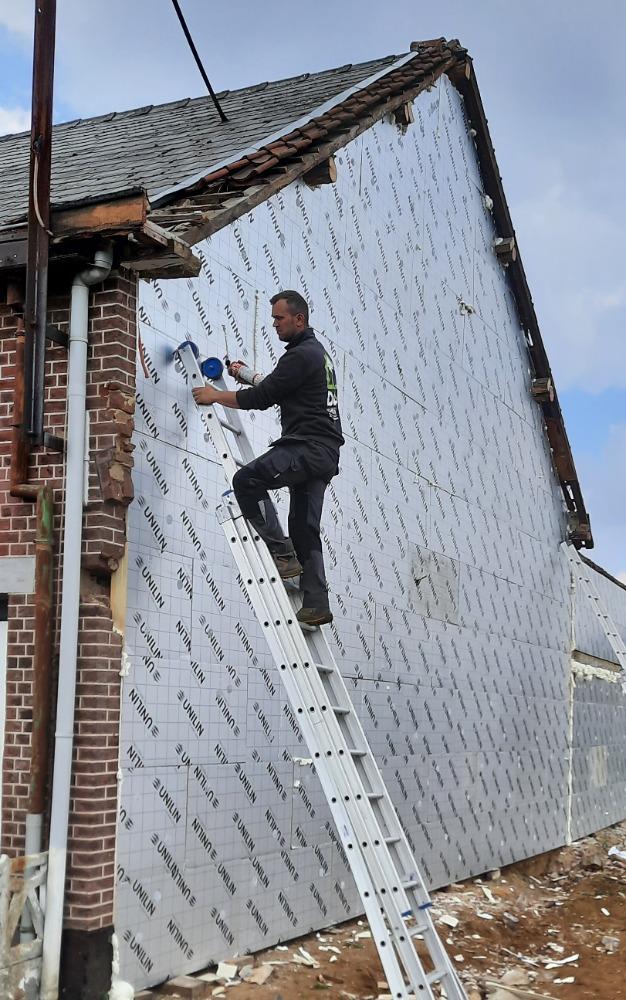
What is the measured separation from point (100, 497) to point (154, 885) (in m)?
2.38

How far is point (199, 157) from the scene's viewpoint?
8.52 metres

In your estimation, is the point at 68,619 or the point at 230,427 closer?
the point at 68,619

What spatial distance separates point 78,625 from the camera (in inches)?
256

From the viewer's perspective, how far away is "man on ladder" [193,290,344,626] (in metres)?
6.61

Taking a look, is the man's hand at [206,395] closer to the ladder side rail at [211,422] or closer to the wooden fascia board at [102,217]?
the ladder side rail at [211,422]

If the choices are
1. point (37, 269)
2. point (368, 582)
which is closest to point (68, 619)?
point (37, 269)

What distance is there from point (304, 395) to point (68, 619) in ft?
6.24

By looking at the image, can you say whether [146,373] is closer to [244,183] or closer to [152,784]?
[244,183]

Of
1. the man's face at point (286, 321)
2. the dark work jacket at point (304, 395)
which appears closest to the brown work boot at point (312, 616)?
the dark work jacket at point (304, 395)

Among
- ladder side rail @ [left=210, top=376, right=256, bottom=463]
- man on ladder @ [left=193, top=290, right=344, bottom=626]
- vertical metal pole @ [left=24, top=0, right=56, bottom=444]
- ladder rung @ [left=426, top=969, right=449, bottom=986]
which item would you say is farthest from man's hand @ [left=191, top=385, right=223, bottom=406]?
ladder rung @ [left=426, top=969, right=449, bottom=986]

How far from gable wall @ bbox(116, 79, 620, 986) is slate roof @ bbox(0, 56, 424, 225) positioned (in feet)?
2.05

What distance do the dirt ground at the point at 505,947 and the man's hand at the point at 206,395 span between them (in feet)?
11.9

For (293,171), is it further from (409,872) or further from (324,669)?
(409,872)

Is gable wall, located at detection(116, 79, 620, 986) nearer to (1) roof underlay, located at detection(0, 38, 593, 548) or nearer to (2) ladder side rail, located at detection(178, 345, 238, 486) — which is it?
(2) ladder side rail, located at detection(178, 345, 238, 486)
